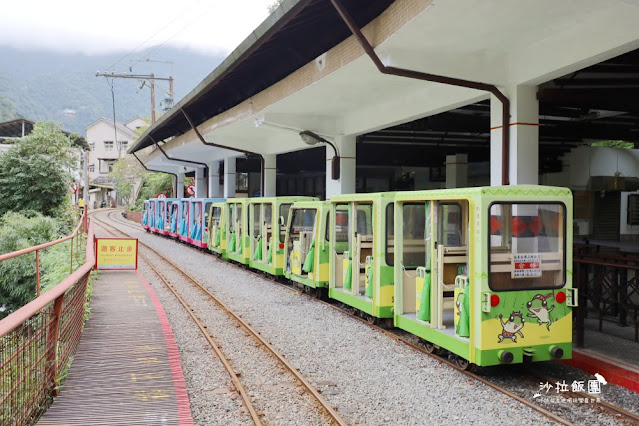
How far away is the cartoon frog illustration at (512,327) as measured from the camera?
6184 mm

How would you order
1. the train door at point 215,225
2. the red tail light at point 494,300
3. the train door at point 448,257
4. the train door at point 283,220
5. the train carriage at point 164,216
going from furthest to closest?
the train carriage at point 164,216, the train door at point 215,225, the train door at point 283,220, the train door at point 448,257, the red tail light at point 494,300

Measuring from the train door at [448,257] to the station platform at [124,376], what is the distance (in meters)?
3.16

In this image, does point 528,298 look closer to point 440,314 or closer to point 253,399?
point 440,314

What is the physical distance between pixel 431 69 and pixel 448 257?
3.70 meters

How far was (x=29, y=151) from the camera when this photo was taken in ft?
74.2

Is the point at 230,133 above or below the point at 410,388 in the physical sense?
above

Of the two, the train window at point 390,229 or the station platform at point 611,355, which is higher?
the train window at point 390,229

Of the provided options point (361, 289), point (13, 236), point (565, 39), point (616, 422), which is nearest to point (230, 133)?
point (13, 236)

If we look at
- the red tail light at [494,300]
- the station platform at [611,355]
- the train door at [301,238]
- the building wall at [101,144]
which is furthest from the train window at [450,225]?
the building wall at [101,144]

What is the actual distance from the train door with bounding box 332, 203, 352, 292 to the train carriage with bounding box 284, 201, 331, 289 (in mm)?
350

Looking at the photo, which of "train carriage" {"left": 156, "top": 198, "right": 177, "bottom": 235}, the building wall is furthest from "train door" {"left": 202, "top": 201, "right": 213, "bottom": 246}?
the building wall

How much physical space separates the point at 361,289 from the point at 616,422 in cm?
508

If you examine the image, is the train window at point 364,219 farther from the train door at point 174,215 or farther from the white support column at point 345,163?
the train door at point 174,215

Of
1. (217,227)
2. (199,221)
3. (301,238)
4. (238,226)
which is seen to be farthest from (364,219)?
(199,221)
